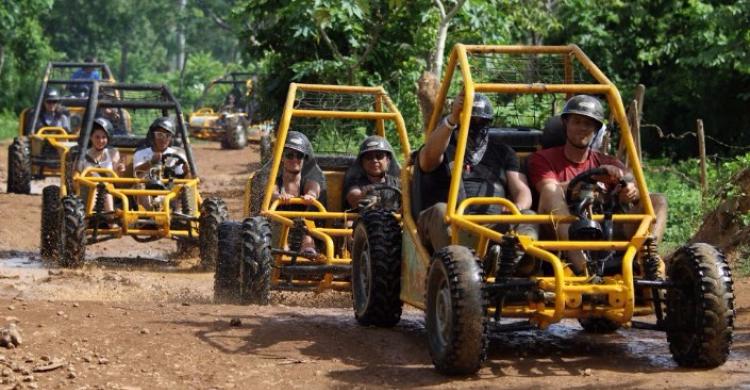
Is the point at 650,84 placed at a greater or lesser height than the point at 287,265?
greater

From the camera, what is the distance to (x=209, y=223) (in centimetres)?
1329

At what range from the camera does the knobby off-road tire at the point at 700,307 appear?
7.14m

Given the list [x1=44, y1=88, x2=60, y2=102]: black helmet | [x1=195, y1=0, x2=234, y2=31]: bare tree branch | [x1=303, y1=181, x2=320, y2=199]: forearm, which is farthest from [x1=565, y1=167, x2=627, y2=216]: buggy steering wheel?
[x1=195, y1=0, x2=234, y2=31]: bare tree branch

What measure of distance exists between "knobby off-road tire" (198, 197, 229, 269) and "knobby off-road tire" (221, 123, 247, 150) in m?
21.4

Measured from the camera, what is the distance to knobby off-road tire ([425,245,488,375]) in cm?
693

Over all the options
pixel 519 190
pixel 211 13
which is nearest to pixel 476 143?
pixel 519 190

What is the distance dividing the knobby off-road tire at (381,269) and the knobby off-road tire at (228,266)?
67.1 inches

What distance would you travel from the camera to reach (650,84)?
23.7 m

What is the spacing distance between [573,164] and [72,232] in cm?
597

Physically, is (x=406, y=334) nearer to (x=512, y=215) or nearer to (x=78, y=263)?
(x=512, y=215)

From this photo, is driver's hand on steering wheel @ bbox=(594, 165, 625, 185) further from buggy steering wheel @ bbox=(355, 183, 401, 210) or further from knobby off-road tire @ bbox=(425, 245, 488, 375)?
buggy steering wheel @ bbox=(355, 183, 401, 210)

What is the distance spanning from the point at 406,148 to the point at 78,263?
3.73 m

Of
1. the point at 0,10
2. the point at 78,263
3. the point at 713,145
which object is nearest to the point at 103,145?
the point at 78,263

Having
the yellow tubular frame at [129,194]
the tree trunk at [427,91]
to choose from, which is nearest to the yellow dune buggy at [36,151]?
the tree trunk at [427,91]
